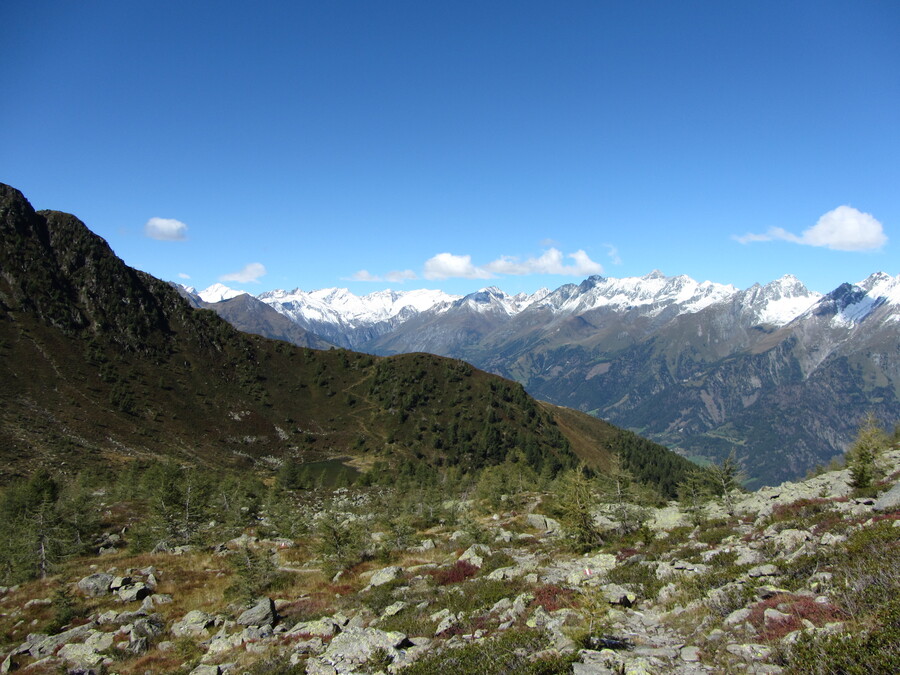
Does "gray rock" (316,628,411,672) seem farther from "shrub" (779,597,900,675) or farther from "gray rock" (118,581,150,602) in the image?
"gray rock" (118,581,150,602)

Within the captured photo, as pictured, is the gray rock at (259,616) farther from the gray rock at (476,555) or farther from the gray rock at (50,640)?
the gray rock at (476,555)

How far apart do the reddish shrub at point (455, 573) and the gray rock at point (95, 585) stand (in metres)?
22.3

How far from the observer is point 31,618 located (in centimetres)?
2778

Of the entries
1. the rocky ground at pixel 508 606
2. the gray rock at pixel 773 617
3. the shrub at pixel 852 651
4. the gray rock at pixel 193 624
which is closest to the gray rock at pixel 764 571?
the rocky ground at pixel 508 606

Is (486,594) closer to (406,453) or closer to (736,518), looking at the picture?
(736,518)

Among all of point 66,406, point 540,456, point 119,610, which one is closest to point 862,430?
point 119,610

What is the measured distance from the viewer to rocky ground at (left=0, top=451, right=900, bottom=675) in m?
14.1

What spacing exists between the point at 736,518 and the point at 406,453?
5732 inches

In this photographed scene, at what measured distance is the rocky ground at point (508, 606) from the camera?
14.1m

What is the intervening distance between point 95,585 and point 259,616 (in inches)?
631

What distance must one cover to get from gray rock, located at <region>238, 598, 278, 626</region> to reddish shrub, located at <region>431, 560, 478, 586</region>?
9.76 metres

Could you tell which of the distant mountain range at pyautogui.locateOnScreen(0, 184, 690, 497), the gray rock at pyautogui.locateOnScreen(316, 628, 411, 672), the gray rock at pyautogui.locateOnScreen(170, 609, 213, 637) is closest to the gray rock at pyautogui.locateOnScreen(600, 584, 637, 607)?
the gray rock at pyautogui.locateOnScreen(316, 628, 411, 672)

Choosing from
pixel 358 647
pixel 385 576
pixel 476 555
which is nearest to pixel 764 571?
pixel 358 647

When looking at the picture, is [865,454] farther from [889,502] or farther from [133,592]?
[133,592]
